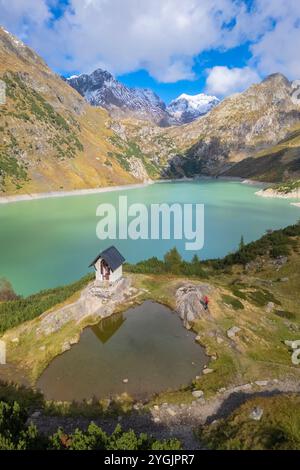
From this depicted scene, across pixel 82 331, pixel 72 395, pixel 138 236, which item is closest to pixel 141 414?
pixel 72 395

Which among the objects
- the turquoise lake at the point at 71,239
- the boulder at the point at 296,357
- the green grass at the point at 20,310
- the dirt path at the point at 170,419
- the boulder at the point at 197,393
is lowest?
the dirt path at the point at 170,419

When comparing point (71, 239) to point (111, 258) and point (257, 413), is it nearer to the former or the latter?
point (111, 258)

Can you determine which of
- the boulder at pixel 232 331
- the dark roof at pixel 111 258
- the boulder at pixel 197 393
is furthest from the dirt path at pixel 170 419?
the dark roof at pixel 111 258

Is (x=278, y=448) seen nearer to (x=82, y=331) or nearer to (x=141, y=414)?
(x=141, y=414)

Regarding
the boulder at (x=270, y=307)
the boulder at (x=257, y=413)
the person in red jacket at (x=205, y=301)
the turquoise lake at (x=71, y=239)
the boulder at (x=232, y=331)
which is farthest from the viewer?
the turquoise lake at (x=71, y=239)

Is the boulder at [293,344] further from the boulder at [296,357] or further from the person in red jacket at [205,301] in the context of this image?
the person in red jacket at [205,301]

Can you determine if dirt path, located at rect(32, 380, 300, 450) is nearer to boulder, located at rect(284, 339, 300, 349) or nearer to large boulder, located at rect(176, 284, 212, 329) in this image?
boulder, located at rect(284, 339, 300, 349)

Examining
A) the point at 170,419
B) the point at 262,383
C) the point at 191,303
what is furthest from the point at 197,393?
the point at 191,303
